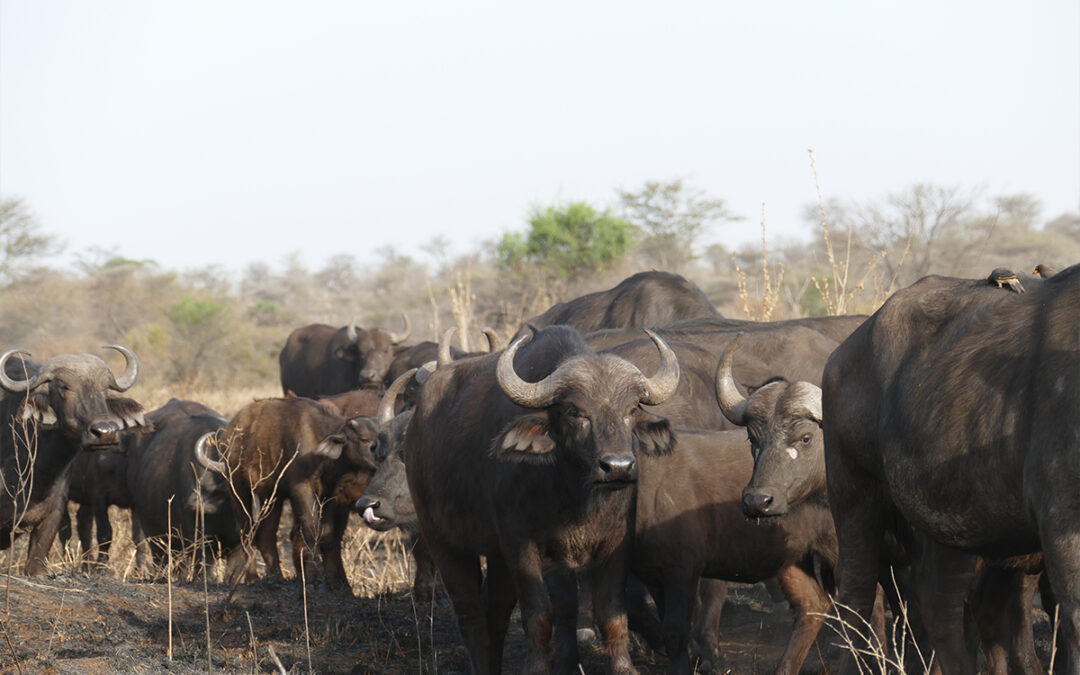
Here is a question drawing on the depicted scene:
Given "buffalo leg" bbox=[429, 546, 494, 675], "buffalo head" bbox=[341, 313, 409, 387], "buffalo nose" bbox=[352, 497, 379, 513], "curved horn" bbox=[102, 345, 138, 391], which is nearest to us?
"buffalo leg" bbox=[429, 546, 494, 675]

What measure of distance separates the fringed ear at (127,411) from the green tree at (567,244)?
19.4m

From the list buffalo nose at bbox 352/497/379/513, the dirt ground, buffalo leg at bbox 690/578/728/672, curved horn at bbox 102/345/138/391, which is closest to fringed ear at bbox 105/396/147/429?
curved horn at bbox 102/345/138/391

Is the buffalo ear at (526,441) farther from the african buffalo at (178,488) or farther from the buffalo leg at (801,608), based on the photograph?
the african buffalo at (178,488)

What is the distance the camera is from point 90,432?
910 centimetres

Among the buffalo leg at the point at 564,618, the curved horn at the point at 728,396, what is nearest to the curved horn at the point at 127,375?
the buffalo leg at the point at 564,618

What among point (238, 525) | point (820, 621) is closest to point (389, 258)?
point (238, 525)

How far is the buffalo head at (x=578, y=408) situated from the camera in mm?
5512

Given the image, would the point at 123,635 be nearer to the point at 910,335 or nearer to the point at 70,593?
the point at 70,593

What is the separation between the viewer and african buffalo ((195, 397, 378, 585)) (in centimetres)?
921

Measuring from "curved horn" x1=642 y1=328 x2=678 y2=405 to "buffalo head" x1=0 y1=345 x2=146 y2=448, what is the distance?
4893mm

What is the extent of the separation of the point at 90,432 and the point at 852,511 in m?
6.00

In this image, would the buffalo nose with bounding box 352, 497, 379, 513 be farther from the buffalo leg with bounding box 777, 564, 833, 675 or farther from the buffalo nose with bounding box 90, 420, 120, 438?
the buffalo leg with bounding box 777, 564, 833, 675

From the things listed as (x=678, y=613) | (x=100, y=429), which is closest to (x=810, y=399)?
(x=678, y=613)

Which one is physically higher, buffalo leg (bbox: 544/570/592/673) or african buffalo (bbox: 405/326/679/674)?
african buffalo (bbox: 405/326/679/674)
